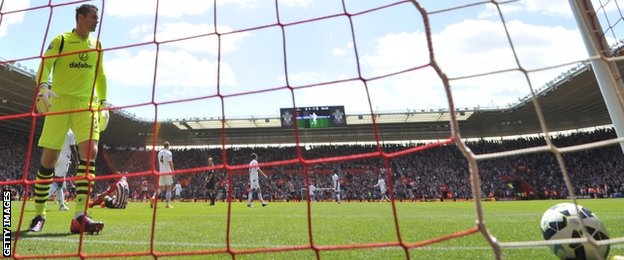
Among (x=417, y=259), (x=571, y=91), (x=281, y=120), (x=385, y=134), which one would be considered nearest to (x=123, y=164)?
(x=281, y=120)

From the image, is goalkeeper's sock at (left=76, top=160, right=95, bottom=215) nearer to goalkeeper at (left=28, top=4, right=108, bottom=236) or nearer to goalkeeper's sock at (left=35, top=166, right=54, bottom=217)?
goalkeeper at (left=28, top=4, right=108, bottom=236)

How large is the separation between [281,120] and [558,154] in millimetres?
27595

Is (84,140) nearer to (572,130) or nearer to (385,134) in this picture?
(385,134)

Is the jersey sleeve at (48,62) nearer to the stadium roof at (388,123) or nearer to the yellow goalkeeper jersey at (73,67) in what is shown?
the yellow goalkeeper jersey at (73,67)

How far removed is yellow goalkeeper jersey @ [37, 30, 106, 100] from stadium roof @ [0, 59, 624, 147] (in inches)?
724

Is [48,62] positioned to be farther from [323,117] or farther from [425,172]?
[425,172]

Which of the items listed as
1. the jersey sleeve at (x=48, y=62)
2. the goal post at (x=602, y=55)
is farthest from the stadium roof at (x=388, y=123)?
the goal post at (x=602, y=55)

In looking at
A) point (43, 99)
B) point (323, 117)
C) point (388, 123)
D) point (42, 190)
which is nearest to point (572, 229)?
point (43, 99)

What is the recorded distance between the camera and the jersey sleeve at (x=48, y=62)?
3.64 meters

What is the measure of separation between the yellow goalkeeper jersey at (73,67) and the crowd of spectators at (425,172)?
21.9 m

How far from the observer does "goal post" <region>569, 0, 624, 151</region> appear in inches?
98.8

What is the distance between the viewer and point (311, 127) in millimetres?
28469

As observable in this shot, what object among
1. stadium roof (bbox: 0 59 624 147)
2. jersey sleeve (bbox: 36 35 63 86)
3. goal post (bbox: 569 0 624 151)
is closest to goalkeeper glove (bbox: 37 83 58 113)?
jersey sleeve (bbox: 36 35 63 86)

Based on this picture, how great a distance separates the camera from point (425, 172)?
105 feet
